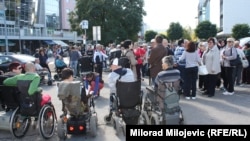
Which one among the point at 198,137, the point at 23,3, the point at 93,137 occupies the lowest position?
the point at 93,137

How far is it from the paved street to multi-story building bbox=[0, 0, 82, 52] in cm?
4346

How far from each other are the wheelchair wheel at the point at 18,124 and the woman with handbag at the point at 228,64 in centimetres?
662

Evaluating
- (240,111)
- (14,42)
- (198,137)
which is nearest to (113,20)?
(14,42)

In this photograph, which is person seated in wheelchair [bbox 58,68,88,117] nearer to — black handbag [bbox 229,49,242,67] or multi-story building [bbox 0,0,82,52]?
black handbag [bbox 229,49,242,67]

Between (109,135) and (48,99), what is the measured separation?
148 cm

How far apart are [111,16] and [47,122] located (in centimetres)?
3962

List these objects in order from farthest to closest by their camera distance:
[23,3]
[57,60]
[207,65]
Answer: [23,3] → [57,60] → [207,65]

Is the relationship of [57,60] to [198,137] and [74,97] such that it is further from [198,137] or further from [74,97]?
[198,137]

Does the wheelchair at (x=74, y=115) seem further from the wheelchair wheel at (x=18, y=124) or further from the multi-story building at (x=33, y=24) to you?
the multi-story building at (x=33, y=24)

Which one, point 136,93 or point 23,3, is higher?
point 23,3

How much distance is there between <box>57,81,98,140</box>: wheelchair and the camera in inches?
257

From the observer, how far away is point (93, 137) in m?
6.76

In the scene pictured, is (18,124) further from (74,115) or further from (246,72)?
(246,72)

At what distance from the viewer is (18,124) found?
679 cm
